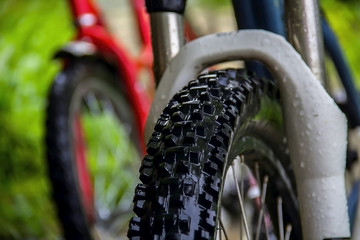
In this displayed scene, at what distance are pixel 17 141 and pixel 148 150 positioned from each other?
227cm

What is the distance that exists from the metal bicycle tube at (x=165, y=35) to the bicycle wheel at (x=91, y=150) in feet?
2.89

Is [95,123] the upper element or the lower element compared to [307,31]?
upper

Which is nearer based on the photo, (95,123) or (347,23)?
(95,123)

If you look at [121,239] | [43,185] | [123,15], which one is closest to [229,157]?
[121,239]

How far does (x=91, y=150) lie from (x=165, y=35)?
1.69 meters

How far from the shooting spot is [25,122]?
3.05 metres

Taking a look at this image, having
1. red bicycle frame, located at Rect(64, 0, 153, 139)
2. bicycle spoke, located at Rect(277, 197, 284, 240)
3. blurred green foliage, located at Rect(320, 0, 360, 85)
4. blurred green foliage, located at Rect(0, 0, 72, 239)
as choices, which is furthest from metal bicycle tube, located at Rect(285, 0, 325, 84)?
blurred green foliage, located at Rect(320, 0, 360, 85)

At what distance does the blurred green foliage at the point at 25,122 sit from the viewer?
9.78ft

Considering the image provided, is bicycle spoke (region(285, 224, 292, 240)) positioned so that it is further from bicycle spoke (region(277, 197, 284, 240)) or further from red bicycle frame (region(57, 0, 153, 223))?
red bicycle frame (region(57, 0, 153, 223))

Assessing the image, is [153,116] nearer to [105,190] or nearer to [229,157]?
[229,157]

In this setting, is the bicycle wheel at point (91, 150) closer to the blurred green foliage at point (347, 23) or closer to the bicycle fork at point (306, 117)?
the bicycle fork at point (306, 117)

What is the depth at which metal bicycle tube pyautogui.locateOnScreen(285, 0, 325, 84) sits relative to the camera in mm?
1019

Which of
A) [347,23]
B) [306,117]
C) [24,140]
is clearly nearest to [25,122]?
[24,140]

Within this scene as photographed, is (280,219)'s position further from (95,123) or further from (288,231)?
(95,123)
